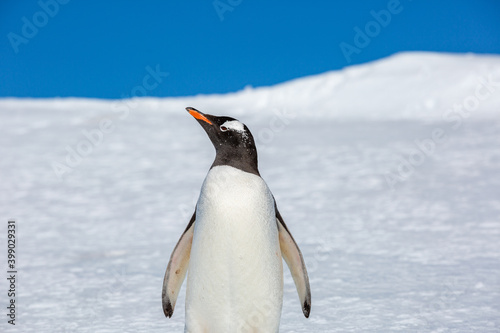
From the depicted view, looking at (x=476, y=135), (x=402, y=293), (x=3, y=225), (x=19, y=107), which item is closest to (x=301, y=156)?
(x=476, y=135)

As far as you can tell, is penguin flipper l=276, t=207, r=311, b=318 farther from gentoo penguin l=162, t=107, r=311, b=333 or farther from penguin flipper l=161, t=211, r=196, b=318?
penguin flipper l=161, t=211, r=196, b=318

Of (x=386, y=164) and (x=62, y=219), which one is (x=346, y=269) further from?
(x=386, y=164)

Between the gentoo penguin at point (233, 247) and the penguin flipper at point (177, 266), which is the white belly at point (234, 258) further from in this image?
the penguin flipper at point (177, 266)

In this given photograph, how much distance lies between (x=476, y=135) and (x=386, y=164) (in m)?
2.19

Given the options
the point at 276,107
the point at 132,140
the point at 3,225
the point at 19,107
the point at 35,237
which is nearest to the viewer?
the point at 35,237

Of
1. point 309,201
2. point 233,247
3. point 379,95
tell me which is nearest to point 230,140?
point 233,247

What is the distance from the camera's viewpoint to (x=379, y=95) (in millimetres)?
13945

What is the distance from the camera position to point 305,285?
7.73 ft

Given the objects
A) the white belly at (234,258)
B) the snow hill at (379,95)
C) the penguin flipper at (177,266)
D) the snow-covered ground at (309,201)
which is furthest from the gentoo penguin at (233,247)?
the snow hill at (379,95)

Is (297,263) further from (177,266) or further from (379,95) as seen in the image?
(379,95)

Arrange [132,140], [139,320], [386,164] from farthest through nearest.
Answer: [132,140], [386,164], [139,320]

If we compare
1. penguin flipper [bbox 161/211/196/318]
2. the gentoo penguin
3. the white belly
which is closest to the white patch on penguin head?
the gentoo penguin

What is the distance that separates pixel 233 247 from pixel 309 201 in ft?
13.9

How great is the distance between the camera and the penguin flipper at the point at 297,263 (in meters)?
2.35
